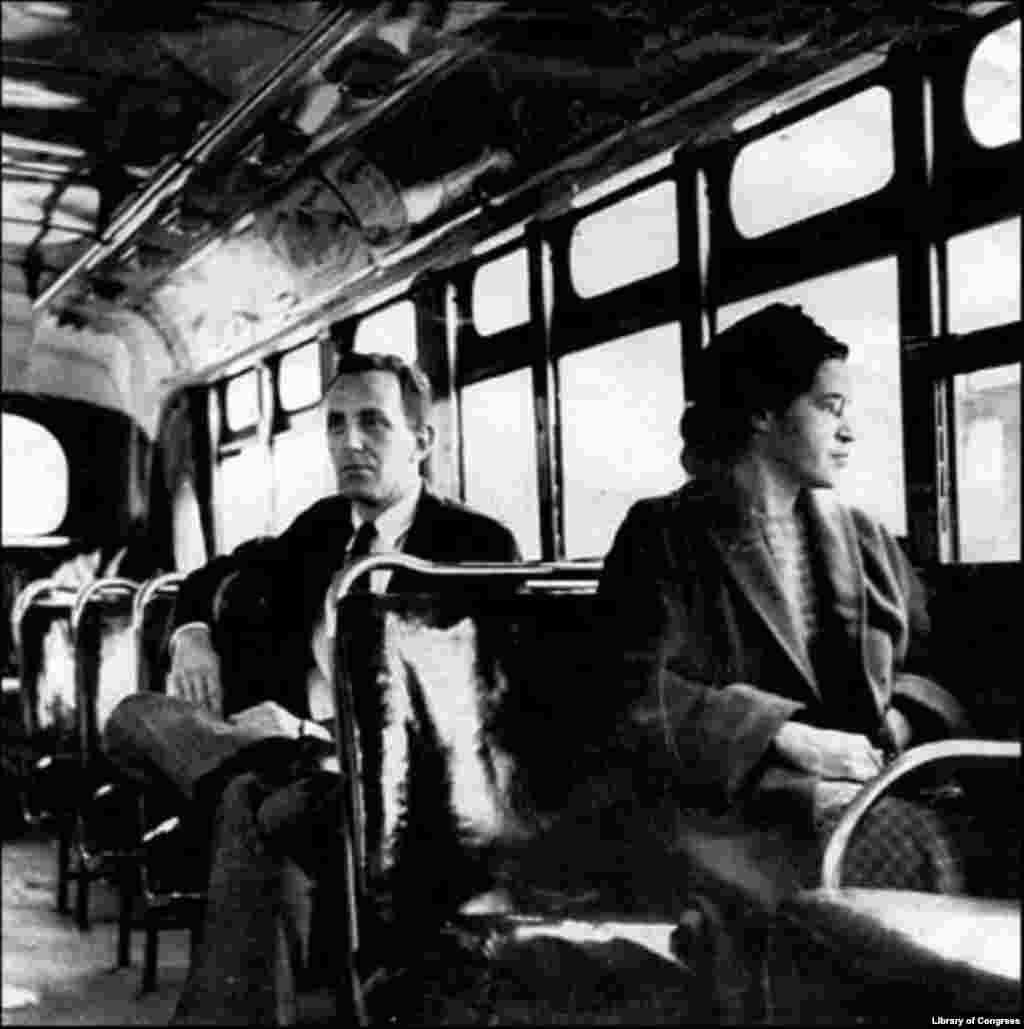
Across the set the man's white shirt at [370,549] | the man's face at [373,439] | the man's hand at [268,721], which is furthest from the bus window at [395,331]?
the man's hand at [268,721]

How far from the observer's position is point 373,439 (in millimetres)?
2709

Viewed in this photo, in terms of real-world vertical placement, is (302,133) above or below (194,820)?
above

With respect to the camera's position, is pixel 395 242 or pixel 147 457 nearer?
pixel 395 242

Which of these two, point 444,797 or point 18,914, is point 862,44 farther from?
point 18,914

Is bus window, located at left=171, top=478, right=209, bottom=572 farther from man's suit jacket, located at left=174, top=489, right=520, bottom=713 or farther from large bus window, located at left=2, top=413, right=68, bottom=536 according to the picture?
man's suit jacket, located at left=174, top=489, right=520, bottom=713

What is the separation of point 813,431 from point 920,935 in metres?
0.89

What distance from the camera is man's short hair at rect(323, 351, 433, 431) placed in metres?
2.71

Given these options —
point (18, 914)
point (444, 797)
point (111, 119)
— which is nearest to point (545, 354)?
point (111, 119)

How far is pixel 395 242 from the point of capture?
3406mm

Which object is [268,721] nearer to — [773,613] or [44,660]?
[773,613]

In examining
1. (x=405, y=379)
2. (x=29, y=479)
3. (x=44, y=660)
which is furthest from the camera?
(x=44, y=660)

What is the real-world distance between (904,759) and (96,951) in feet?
10.1

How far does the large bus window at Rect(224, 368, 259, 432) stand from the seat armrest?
2467mm

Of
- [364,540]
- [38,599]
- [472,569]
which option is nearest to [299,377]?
[364,540]
